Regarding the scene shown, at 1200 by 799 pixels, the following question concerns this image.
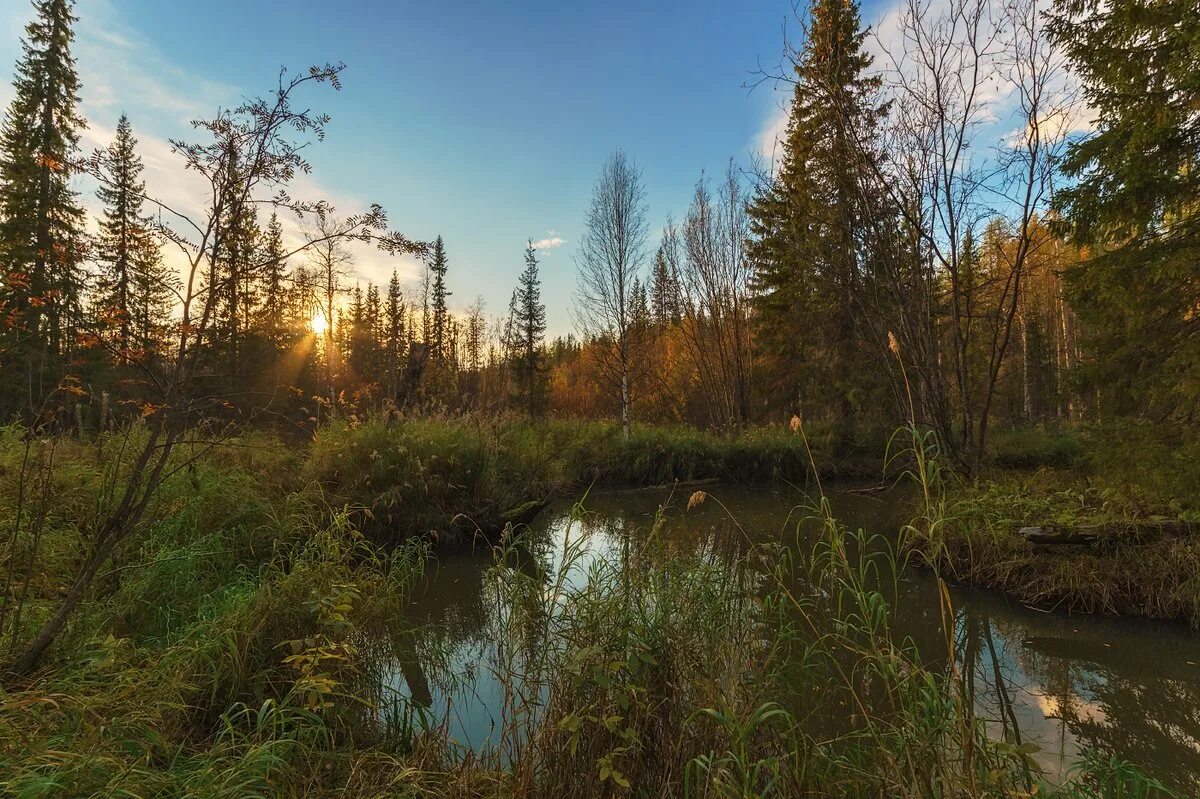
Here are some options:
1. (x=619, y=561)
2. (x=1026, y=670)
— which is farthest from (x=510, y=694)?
(x=1026, y=670)

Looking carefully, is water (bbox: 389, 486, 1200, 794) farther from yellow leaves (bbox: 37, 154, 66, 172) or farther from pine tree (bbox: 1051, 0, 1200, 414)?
yellow leaves (bbox: 37, 154, 66, 172)

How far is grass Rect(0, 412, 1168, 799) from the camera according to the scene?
1800 mm

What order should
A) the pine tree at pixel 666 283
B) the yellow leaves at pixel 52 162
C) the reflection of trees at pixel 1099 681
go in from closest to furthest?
the yellow leaves at pixel 52 162, the reflection of trees at pixel 1099 681, the pine tree at pixel 666 283

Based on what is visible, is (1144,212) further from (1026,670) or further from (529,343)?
(529,343)

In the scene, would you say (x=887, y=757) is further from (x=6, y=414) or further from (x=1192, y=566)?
(x=6, y=414)

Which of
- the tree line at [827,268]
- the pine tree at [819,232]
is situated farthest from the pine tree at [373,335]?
the pine tree at [819,232]

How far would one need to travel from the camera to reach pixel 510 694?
7.82 feet

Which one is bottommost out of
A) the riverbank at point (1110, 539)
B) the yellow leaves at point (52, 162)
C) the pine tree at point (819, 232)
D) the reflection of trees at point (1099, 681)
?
the reflection of trees at point (1099, 681)

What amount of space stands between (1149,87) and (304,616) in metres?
8.99

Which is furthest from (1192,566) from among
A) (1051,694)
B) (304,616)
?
(304,616)

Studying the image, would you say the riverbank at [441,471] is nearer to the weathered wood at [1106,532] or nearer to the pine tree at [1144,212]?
the weathered wood at [1106,532]

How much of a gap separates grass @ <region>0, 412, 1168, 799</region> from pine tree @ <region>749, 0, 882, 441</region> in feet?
22.8

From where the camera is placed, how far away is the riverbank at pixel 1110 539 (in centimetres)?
450

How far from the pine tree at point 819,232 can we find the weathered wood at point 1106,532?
4.23m
